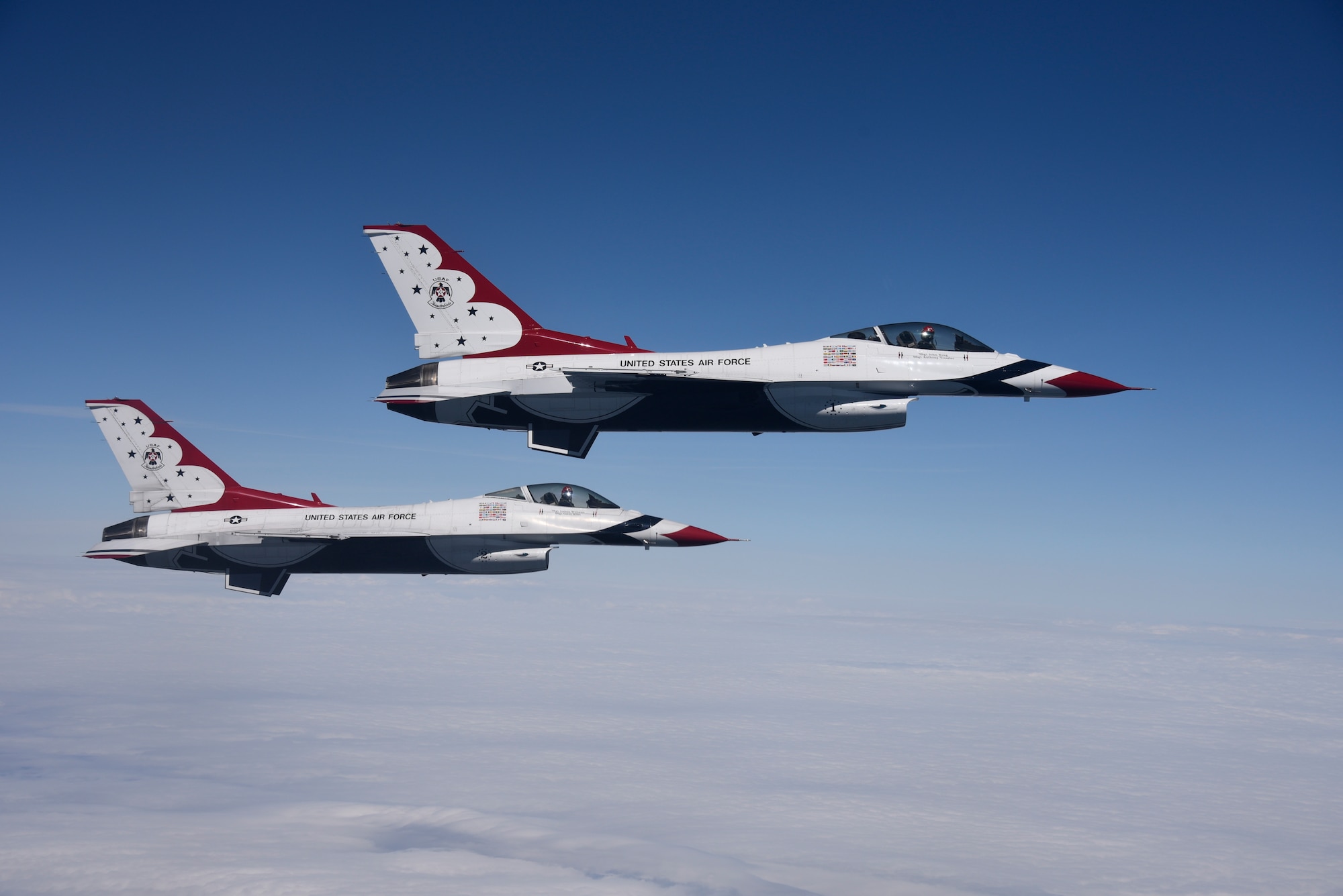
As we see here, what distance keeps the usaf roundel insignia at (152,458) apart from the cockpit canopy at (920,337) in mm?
21298

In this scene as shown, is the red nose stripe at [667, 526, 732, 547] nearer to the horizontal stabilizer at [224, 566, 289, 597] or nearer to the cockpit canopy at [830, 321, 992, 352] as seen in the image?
the cockpit canopy at [830, 321, 992, 352]

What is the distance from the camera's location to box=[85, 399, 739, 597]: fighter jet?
20.7m

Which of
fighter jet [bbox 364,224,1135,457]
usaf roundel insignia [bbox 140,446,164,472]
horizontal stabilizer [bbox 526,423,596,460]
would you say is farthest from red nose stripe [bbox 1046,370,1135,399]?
usaf roundel insignia [bbox 140,446,164,472]

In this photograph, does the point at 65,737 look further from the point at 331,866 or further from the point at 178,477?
the point at 178,477

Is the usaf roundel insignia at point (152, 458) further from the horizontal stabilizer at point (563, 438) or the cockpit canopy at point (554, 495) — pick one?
the horizontal stabilizer at point (563, 438)

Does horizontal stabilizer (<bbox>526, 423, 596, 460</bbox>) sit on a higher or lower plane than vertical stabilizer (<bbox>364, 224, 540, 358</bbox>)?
lower

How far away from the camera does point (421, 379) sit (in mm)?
18984

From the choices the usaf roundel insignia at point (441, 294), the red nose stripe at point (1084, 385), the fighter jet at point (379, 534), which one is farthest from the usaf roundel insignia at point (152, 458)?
the red nose stripe at point (1084, 385)

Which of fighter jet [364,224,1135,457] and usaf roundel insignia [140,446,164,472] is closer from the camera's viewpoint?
fighter jet [364,224,1135,457]

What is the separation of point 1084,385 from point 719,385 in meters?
9.08

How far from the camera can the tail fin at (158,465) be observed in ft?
74.8

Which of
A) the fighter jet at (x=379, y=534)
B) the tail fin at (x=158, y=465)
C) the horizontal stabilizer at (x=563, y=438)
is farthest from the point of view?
the tail fin at (x=158, y=465)

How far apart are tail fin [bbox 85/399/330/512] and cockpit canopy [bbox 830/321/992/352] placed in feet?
60.3

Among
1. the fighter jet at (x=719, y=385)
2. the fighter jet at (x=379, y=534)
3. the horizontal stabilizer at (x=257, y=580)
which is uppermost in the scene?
the fighter jet at (x=719, y=385)
